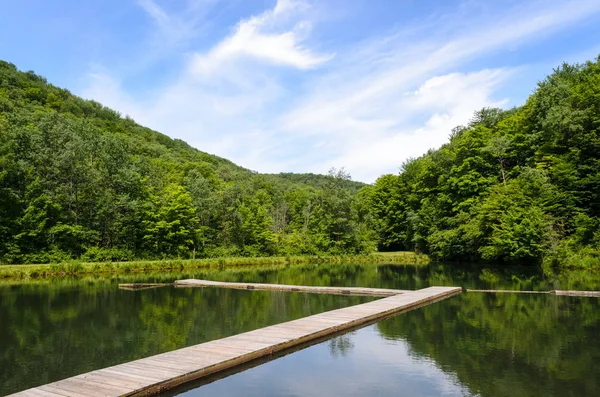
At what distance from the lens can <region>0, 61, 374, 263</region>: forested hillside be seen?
31078 millimetres

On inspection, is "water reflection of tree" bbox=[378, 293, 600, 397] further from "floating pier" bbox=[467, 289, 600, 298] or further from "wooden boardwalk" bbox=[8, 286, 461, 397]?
"wooden boardwalk" bbox=[8, 286, 461, 397]

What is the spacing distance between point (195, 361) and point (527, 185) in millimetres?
30437

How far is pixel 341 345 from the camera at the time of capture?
355 inches

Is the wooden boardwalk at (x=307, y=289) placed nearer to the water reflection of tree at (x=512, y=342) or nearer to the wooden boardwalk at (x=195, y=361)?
the water reflection of tree at (x=512, y=342)

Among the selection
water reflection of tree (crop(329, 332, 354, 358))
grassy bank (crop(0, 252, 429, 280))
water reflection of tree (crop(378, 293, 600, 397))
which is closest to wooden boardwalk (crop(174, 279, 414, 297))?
water reflection of tree (crop(378, 293, 600, 397))

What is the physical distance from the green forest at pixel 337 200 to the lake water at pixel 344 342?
1603cm

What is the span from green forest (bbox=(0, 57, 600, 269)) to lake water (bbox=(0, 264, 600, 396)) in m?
16.0

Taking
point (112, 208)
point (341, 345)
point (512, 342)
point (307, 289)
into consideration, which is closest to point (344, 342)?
point (341, 345)

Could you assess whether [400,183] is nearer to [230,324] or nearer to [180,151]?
[180,151]

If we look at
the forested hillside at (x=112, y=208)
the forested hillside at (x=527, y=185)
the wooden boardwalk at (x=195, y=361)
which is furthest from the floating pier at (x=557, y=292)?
the forested hillside at (x=112, y=208)

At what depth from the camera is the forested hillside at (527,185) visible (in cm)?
2888

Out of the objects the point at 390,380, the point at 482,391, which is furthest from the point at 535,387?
the point at 390,380

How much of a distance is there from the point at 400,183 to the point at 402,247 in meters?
8.09

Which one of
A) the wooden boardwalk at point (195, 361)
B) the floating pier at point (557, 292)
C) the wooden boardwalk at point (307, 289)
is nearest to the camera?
the wooden boardwalk at point (195, 361)
